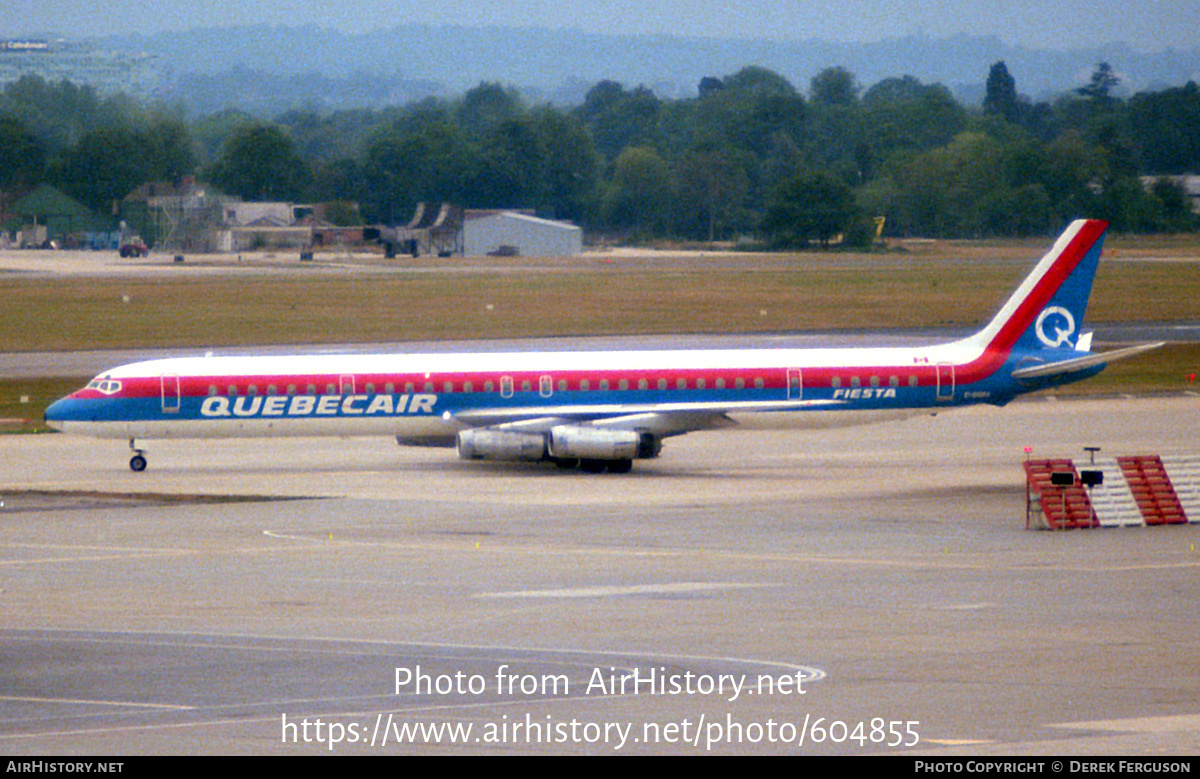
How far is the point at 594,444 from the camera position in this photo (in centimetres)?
4506

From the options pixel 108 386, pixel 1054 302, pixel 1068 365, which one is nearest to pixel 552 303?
pixel 1054 302

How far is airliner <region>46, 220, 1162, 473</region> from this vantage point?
4656 cm

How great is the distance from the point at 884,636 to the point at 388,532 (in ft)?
48.6

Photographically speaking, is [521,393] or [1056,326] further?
[1056,326]

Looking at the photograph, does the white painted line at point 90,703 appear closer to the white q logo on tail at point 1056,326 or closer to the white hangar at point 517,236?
the white q logo on tail at point 1056,326

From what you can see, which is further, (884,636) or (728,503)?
(728,503)

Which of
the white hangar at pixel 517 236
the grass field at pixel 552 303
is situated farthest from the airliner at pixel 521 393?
the white hangar at pixel 517 236

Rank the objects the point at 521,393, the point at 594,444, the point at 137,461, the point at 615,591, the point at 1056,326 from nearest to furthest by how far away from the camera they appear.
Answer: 1. the point at 615,591
2. the point at 594,444
3. the point at 521,393
4. the point at 137,461
5. the point at 1056,326

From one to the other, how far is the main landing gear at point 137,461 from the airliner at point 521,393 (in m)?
0.06

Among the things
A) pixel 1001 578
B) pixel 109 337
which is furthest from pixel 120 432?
pixel 109 337

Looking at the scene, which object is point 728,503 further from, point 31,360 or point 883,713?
point 31,360

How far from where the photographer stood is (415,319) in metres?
99.4

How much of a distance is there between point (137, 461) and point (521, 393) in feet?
38.2

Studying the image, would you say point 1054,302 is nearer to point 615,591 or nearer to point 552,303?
point 615,591
